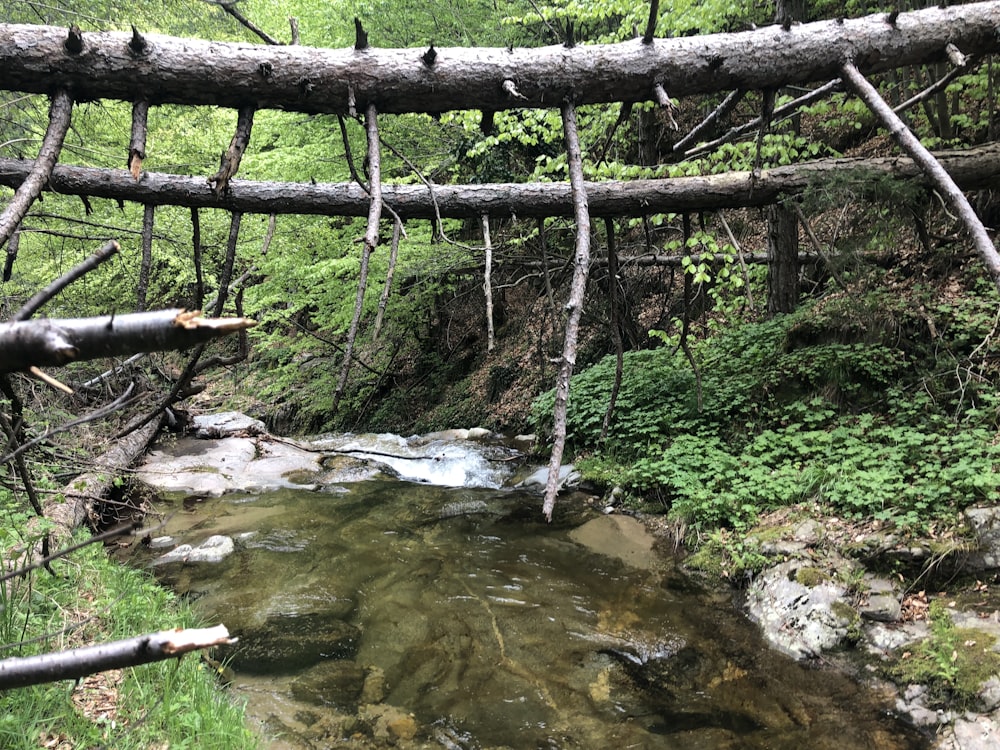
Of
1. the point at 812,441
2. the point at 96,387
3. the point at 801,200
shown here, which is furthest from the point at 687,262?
the point at 96,387

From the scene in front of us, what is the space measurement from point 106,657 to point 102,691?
2659 mm

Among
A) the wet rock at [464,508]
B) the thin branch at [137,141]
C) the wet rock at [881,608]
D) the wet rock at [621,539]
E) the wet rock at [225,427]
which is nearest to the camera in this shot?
the thin branch at [137,141]

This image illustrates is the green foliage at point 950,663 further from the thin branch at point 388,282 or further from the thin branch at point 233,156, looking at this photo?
the thin branch at point 233,156

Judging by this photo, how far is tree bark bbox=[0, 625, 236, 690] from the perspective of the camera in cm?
124

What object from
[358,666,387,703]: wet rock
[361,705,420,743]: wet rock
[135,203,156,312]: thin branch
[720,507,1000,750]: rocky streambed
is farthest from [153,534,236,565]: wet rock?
[720,507,1000,750]: rocky streambed

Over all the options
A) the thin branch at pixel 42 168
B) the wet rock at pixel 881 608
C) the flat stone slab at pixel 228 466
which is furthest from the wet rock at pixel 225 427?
the wet rock at pixel 881 608

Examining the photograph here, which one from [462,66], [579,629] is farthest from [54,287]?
[579,629]

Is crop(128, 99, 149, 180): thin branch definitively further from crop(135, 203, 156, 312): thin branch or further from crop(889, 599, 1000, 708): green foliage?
crop(889, 599, 1000, 708): green foliage

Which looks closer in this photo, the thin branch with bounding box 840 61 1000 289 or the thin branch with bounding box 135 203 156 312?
the thin branch with bounding box 840 61 1000 289

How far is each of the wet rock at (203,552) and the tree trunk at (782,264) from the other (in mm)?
8078

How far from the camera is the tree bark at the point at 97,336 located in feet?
3.53

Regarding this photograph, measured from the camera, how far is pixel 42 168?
2805 millimetres

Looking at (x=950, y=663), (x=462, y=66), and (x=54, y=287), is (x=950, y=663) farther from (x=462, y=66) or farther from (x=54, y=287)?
(x=54, y=287)

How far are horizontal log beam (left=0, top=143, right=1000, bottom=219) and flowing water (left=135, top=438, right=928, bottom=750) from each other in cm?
331
